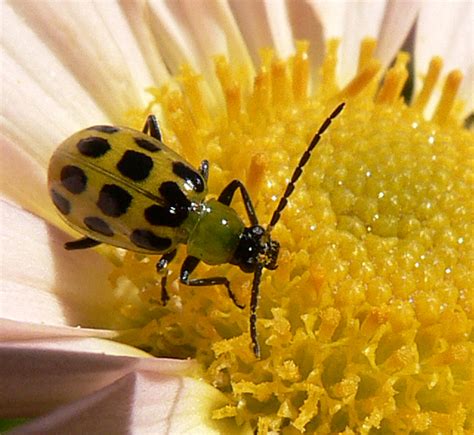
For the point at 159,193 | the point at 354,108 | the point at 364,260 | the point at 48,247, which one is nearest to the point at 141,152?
the point at 159,193

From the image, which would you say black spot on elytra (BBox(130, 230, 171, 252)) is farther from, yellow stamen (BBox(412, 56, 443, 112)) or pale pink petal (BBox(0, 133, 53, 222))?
yellow stamen (BBox(412, 56, 443, 112))

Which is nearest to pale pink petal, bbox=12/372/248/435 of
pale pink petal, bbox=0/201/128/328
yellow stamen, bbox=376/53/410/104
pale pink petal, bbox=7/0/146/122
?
pale pink petal, bbox=0/201/128/328

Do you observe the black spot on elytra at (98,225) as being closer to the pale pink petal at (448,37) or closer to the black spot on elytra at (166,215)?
the black spot on elytra at (166,215)

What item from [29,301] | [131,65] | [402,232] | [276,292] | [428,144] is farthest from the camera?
[131,65]

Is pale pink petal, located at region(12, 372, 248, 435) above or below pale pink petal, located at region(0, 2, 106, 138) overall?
below

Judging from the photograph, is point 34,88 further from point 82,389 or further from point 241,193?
point 82,389

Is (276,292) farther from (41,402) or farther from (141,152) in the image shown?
(41,402)

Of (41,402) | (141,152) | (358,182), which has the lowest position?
(41,402)
